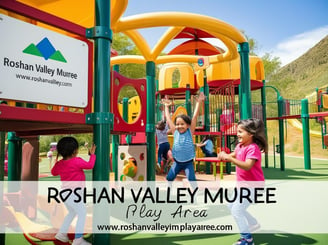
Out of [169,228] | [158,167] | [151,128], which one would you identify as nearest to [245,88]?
[151,128]

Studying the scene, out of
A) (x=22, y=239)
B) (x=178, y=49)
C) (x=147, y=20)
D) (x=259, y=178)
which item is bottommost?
(x=22, y=239)

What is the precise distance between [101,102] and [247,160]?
5.05 feet

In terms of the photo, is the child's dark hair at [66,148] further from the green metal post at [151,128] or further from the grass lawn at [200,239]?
the green metal post at [151,128]

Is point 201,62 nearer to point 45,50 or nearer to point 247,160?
point 247,160

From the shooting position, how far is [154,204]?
4902 millimetres

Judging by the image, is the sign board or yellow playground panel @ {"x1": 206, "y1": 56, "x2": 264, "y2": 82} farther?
yellow playground panel @ {"x1": 206, "y1": 56, "x2": 264, "y2": 82}

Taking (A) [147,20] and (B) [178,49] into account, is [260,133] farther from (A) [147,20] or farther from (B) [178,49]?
(B) [178,49]

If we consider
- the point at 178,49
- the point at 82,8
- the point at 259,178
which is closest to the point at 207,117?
the point at 178,49

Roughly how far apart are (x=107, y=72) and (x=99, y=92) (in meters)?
0.22

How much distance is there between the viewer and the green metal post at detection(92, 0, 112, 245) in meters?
2.81

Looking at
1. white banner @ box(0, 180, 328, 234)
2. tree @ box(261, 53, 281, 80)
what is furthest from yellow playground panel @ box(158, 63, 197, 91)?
tree @ box(261, 53, 281, 80)

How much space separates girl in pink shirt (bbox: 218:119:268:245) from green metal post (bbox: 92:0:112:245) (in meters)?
1.16

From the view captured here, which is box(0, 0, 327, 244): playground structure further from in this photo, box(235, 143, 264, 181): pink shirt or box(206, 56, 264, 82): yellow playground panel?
box(206, 56, 264, 82): yellow playground panel

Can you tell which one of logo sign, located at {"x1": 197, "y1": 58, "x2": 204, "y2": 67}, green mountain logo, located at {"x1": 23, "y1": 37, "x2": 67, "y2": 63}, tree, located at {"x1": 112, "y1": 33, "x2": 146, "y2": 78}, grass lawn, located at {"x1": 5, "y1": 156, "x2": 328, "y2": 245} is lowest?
grass lawn, located at {"x1": 5, "y1": 156, "x2": 328, "y2": 245}
